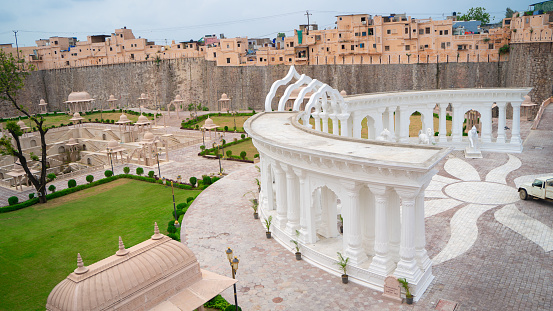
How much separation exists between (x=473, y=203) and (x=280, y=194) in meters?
9.86

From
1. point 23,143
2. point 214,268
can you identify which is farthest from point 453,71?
point 23,143

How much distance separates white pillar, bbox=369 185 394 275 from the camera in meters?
13.7

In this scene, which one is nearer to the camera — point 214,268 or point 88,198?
point 214,268

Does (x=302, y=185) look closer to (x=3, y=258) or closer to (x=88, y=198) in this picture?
(x=3, y=258)

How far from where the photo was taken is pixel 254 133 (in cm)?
1998

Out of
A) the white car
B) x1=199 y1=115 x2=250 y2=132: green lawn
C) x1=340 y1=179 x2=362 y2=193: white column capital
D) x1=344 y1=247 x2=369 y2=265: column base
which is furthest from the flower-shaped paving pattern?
x1=199 y1=115 x2=250 y2=132: green lawn

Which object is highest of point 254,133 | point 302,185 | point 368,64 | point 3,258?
point 368,64

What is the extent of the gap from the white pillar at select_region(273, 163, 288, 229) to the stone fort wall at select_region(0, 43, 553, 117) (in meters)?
34.9

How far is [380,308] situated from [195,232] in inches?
394

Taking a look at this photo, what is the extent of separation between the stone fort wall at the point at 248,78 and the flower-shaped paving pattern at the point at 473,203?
61.5 ft

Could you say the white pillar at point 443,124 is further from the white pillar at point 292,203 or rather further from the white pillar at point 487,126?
the white pillar at point 292,203

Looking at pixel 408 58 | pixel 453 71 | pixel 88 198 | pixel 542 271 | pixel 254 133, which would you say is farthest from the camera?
pixel 408 58

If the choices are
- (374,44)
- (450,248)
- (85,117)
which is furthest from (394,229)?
(85,117)

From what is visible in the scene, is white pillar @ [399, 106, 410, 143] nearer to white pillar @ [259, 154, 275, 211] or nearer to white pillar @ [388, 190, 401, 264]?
white pillar @ [259, 154, 275, 211]
